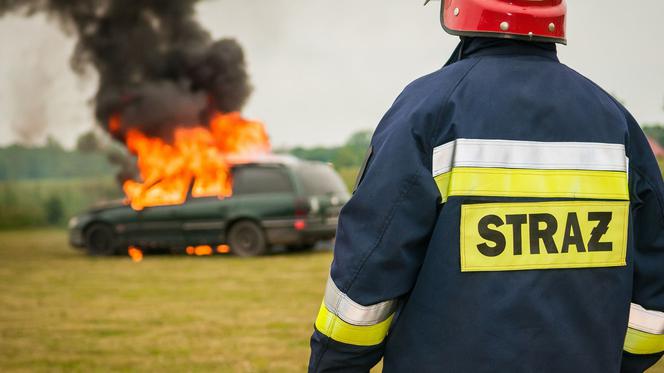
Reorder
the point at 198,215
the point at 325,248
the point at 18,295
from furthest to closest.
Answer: the point at 325,248 → the point at 198,215 → the point at 18,295

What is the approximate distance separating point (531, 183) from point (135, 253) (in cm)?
1243

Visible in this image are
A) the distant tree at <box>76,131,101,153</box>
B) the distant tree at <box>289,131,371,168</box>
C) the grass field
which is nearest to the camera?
the grass field

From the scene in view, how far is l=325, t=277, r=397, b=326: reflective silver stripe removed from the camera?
2.06m

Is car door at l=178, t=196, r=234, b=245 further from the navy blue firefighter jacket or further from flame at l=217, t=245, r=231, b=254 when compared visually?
the navy blue firefighter jacket

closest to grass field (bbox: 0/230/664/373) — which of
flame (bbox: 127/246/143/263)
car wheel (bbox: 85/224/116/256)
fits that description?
flame (bbox: 127/246/143/263)

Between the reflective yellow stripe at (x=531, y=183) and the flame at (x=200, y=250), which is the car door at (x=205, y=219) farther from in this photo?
the reflective yellow stripe at (x=531, y=183)

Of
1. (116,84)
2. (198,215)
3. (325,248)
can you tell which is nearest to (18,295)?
(198,215)

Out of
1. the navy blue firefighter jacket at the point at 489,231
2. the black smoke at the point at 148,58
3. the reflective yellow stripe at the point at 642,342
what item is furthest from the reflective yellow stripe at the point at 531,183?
the black smoke at the point at 148,58

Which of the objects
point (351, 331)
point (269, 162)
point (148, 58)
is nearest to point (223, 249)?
point (269, 162)

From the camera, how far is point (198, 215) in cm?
1306

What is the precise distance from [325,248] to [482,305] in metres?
12.3

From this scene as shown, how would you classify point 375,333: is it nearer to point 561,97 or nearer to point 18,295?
point 561,97

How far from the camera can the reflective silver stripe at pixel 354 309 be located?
2059 millimetres

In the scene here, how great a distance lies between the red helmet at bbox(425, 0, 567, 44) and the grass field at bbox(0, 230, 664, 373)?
356 cm
